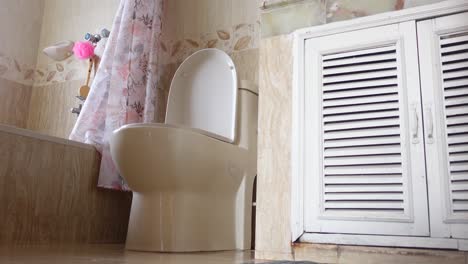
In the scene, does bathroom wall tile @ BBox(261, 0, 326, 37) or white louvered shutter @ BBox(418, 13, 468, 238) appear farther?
bathroom wall tile @ BBox(261, 0, 326, 37)

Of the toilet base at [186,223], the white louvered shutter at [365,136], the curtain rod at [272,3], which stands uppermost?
the curtain rod at [272,3]

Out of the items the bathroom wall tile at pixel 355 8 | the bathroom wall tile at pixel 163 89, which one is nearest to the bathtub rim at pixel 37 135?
the bathroom wall tile at pixel 163 89

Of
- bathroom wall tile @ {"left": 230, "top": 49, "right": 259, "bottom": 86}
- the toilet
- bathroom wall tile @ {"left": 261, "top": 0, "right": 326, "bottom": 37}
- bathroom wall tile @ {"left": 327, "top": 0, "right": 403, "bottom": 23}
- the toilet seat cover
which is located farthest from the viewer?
bathroom wall tile @ {"left": 230, "top": 49, "right": 259, "bottom": 86}

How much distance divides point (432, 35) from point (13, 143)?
4.87 feet

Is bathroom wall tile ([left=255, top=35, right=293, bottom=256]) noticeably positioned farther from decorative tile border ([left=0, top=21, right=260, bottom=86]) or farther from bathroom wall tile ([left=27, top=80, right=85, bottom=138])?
bathroom wall tile ([left=27, top=80, right=85, bottom=138])

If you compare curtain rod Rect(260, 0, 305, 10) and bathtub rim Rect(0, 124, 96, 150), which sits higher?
curtain rod Rect(260, 0, 305, 10)

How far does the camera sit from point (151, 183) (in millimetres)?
1570

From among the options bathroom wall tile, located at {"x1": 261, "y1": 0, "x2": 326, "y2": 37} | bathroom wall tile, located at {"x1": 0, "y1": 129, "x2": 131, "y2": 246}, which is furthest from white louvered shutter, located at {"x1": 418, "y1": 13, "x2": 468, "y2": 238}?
bathroom wall tile, located at {"x1": 0, "y1": 129, "x2": 131, "y2": 246}

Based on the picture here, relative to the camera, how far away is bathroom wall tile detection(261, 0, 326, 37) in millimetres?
1367

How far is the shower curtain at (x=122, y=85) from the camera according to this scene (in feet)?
6.49

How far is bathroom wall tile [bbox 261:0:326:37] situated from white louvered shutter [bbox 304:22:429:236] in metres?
0.09

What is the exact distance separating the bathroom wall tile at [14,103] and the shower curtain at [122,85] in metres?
0.85

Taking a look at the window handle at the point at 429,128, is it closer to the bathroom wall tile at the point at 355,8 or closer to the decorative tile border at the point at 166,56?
the bathroom wall tile at the point at 355,8

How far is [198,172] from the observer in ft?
5.27
